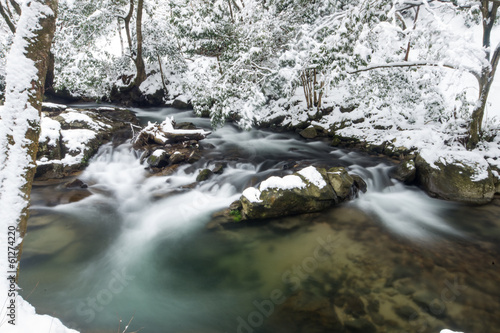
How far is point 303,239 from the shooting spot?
4949mm

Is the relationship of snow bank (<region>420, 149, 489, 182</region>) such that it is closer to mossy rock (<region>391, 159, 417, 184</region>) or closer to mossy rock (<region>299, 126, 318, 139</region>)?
mossy rock (<region>391, 159, 417, 184</region>)

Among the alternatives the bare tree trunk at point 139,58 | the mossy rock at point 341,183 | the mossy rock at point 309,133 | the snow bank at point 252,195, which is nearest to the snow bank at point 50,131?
the snow bank at point 252,195

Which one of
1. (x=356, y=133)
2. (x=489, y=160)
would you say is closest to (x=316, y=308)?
(x=489, y=160)

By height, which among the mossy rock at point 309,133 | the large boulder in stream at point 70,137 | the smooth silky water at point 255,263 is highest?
the large boulder in stream at point 70,137

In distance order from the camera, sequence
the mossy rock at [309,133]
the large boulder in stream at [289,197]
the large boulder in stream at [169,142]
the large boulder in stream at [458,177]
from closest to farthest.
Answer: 1. the large boulder in stream at [289,197]
2. the large boulder in stream at [458,177]
3. the large boulder in stream at [169,142]
4. the mossy rock at [309,133]

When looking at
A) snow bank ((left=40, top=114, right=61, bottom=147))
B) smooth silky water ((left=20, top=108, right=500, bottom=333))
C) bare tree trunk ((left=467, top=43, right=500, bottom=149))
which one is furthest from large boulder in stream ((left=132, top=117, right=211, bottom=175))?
bare tree trunk ((left=467, top=43, right=500, bottom=149))

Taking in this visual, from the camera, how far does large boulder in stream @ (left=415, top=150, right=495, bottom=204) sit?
231 inches

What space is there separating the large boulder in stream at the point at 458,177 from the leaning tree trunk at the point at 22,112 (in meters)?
7.85

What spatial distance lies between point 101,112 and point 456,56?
13445mm

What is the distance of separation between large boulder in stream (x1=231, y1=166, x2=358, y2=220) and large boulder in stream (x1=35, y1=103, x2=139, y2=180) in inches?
232

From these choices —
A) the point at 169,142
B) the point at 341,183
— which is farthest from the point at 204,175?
the point at 341,183

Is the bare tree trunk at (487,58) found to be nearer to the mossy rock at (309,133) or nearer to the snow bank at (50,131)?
the mossy rock at (309,133)

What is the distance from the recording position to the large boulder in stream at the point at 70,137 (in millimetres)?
7586

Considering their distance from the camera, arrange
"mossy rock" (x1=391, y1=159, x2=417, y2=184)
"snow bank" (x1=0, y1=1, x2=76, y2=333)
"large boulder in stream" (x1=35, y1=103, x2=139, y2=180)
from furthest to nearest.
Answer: "large boulder in stream" (x1=35, y1=103, x2=139, y2=180), "mossy rock" (x1=391, y1=159, x2=417, y2=184), "snow bank" (x1=0, y1=1, x2=76, y2=333)
